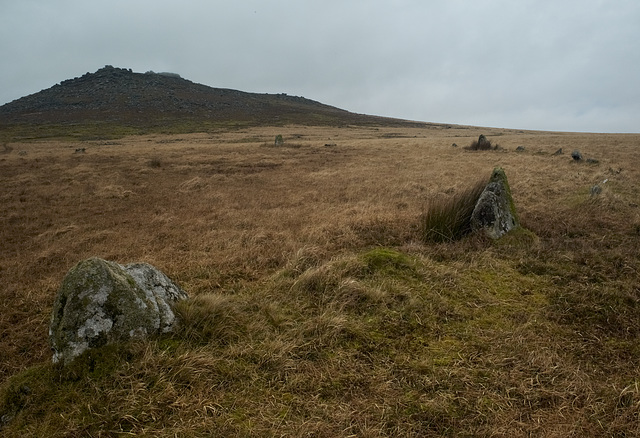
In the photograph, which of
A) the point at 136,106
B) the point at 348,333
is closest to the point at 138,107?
the point at 136,106

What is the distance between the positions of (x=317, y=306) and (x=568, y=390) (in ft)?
9.42

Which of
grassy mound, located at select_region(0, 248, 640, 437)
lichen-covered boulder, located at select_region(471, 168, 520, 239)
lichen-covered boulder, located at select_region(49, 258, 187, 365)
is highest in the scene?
lichen-covered boulder, located at select_region(471, 168, 520, 239)

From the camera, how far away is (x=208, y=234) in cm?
904

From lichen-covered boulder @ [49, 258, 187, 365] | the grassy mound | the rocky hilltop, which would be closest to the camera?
the grassy mound

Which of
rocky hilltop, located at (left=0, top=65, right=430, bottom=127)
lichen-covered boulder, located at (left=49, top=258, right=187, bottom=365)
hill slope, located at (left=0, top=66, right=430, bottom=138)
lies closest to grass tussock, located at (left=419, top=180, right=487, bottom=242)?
lichen-covered boulder, located at (left=49, top=258, right=187, bottom=365)

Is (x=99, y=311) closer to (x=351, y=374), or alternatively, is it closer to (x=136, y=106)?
(x=351, y=374)

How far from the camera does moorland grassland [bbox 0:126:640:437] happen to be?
9.72ft

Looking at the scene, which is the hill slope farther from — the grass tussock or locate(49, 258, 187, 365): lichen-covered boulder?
locate(49, 258, 187, 365): lichen-covered boulder

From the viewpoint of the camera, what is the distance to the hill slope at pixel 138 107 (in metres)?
77.9

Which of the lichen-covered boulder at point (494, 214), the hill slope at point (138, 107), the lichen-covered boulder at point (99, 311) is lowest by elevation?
the lichen-covered boulder at point (99, 311)

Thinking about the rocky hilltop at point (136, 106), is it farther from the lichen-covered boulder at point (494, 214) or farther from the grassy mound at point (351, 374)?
the grassy mound at point (351, 374)

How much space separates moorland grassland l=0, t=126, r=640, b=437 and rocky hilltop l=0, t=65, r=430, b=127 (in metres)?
72.3

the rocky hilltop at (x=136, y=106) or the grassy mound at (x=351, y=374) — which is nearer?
the grassy mound at (x=351, y=374)

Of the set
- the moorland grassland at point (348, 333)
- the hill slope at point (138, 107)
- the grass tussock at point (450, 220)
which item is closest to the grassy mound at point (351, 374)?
the moorland grassland at point (348, 333)
